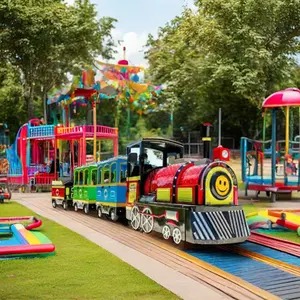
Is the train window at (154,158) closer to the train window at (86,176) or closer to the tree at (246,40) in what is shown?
the train window at (86,176)

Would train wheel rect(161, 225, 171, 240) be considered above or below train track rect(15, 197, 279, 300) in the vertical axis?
above

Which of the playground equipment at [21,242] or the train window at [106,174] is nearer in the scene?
the playground equipment at [21,242]

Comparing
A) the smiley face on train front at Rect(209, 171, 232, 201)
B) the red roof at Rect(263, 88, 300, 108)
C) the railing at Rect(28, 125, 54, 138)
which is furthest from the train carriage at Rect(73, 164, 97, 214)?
the railing at Rect(28, 125, 54, 138)

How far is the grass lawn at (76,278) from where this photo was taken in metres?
6.70

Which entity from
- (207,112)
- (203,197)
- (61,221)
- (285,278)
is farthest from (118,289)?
(207,112)

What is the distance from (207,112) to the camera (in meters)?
48.2

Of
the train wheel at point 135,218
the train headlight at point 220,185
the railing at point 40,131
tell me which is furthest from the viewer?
the railing at point 40,131

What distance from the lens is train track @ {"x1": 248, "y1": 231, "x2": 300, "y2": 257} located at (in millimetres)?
9781

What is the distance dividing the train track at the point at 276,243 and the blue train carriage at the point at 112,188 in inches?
165

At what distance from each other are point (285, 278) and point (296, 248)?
217 cm

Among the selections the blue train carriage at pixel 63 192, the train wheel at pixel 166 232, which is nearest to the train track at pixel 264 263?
the train wheel at pixel 166 232

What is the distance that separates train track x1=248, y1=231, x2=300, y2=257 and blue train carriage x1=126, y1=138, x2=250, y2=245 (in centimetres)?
70

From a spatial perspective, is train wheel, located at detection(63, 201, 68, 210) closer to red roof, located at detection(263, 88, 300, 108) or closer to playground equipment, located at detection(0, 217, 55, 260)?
playground equipment, located at detection(0, 217, 55, 260)

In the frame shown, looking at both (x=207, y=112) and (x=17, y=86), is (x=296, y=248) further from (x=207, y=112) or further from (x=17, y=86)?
(x=207, y=112)
